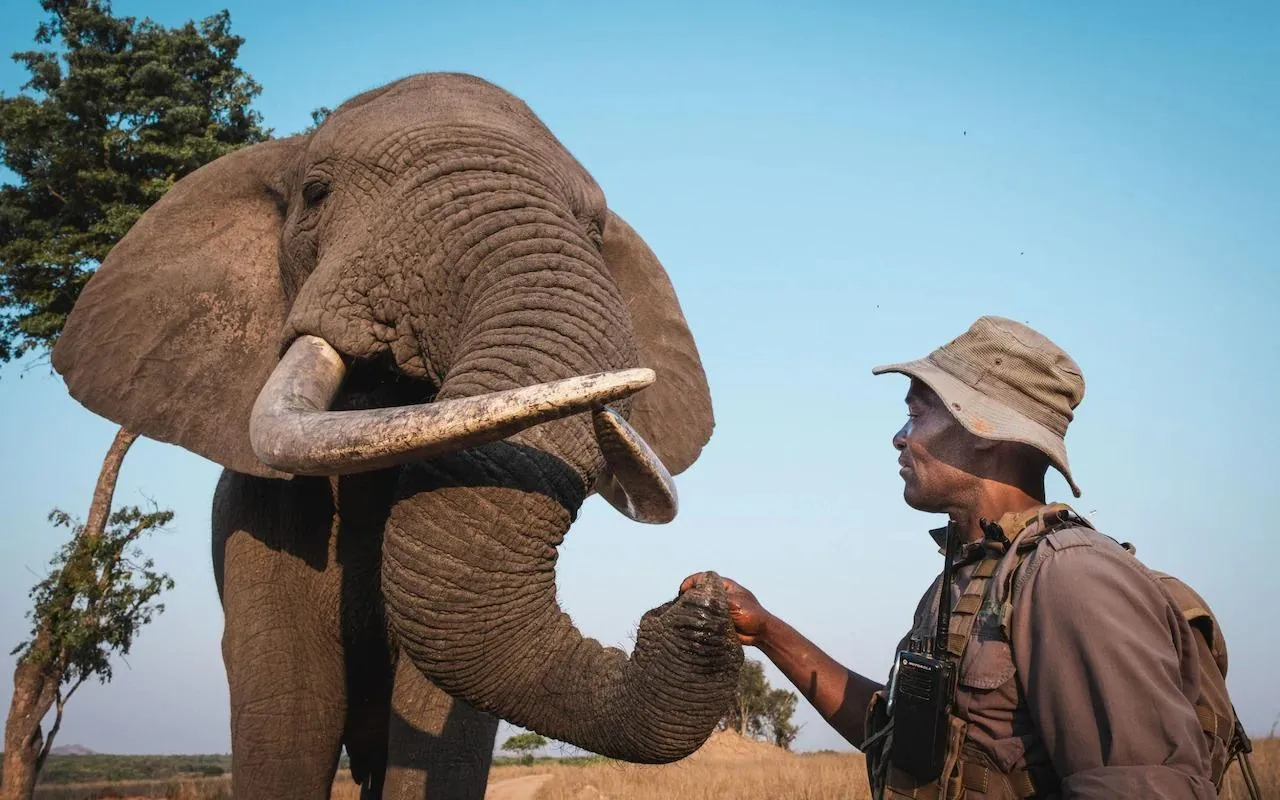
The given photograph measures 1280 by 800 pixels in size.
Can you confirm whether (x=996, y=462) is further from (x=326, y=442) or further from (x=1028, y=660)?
(x=326, y=442)

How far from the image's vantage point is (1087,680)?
261 cm

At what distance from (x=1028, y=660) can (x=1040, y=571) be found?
19cm

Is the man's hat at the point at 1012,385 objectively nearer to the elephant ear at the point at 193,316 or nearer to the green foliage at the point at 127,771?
the elephant ear at the point at 193,316

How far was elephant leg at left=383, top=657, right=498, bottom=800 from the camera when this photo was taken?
17.7 ft

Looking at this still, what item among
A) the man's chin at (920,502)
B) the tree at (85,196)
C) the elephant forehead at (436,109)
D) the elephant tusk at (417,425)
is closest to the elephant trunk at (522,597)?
the elephant tusk at (417,425)

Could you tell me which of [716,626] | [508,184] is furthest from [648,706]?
[508,184]

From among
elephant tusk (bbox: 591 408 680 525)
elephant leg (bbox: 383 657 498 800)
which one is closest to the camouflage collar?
elephant tusk (bbox: 591 408 680 525)

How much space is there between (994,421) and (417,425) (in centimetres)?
164

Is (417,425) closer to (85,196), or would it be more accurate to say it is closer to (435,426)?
(435,426)

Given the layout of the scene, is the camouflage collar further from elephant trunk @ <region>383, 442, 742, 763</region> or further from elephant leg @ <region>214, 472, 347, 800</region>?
elephant leg @ <region>214, 472, 347, 800</region>

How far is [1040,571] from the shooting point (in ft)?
9.07

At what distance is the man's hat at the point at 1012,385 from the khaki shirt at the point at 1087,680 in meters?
0.26

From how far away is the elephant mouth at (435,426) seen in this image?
145 inches

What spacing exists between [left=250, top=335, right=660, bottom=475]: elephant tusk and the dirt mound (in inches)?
598
